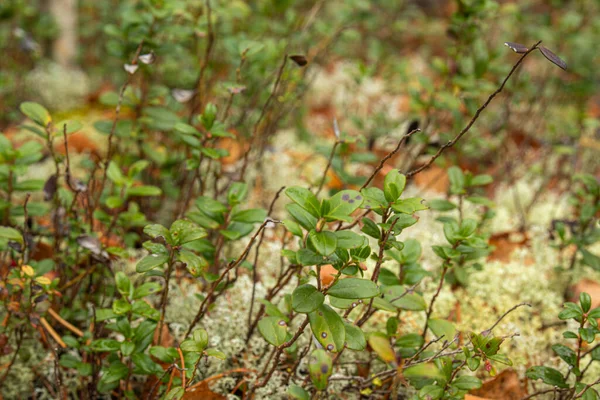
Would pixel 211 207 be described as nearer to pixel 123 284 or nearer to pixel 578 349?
pixel 123 284

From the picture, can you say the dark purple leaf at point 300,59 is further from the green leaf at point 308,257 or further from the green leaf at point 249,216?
the green leaf at point 308,257

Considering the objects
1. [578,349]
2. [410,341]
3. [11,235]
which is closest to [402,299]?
[410,341]

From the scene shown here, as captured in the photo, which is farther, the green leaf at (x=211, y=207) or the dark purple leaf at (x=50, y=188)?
the dark purple leaf at (x=50, y=188)

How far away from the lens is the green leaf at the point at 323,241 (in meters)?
1.28

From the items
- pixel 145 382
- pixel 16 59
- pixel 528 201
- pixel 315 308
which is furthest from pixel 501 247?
pixel 16 59

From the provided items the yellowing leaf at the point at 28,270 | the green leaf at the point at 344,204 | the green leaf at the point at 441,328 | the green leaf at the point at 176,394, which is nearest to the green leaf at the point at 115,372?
the green leaf at the point at 176,394

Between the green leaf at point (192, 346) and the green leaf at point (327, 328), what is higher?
the green leaf at point (327, 328)

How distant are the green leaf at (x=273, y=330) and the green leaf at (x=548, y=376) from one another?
77 centimetres

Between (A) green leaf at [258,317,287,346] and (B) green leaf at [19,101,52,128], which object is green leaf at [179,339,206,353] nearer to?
(A) green leaf at [258,317,287,346]

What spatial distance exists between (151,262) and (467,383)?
0.92 meters

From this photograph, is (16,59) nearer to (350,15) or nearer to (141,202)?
(141,202)

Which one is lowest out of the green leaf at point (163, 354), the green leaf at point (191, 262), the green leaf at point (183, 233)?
the green leaf at point (163, 354)

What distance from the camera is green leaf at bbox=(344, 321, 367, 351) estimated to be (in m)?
1.40

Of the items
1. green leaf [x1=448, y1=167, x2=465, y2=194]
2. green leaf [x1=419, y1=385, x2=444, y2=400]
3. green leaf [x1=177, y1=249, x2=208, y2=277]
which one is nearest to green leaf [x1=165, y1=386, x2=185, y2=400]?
green leaf [x1=177, y1=249, x2=208, y2=277]
